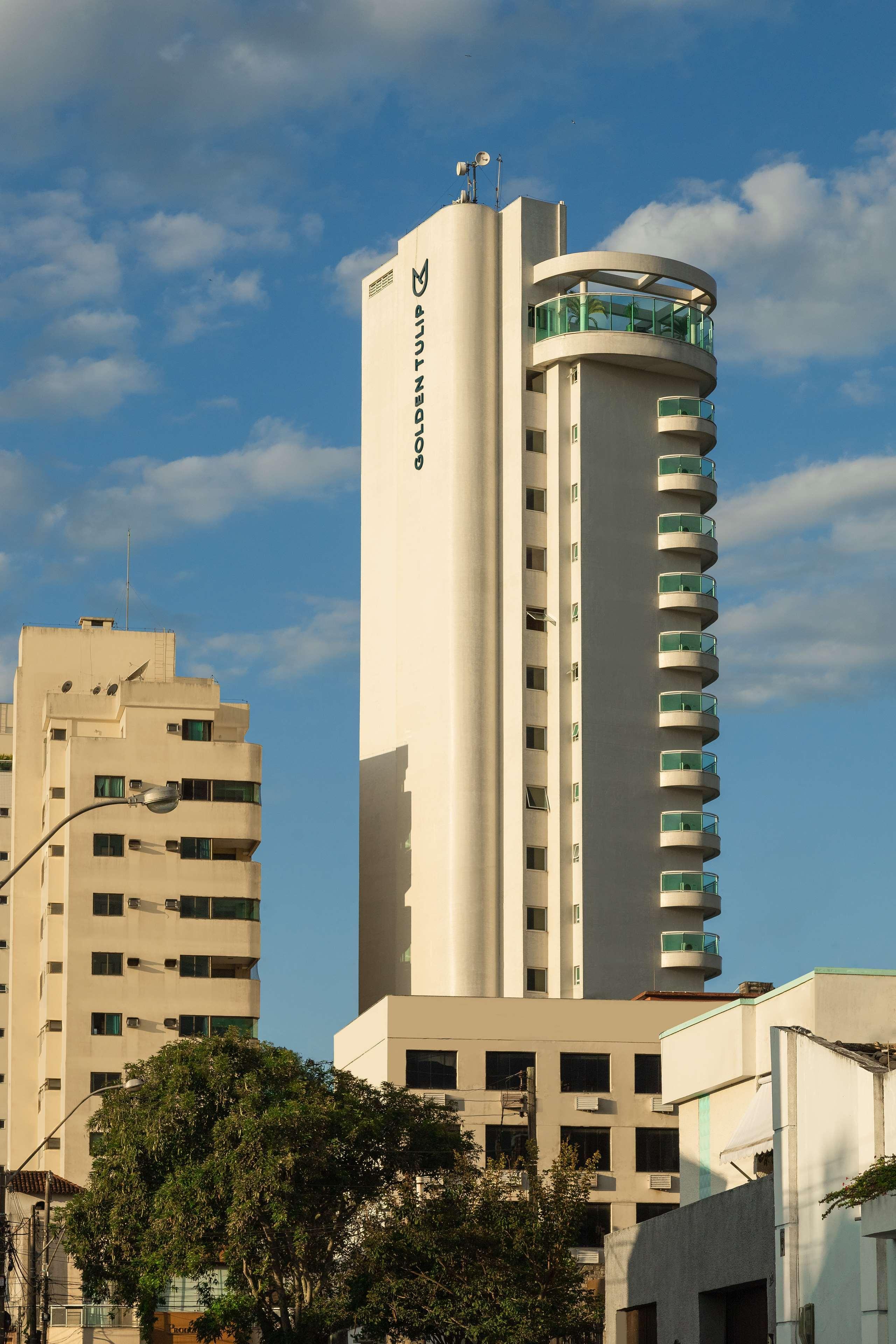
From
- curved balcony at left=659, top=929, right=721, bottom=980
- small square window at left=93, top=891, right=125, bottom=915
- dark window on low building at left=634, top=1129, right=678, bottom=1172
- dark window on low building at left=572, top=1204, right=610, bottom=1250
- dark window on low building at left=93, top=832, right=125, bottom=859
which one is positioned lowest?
dark window on low building at left=572, top=1204, right=610, bottom=1250

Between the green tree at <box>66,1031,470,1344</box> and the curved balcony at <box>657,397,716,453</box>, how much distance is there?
179 feet

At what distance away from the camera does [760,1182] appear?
4216cm

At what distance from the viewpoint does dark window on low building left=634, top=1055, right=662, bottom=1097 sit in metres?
86.6

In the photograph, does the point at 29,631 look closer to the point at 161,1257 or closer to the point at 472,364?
the point at 472,364

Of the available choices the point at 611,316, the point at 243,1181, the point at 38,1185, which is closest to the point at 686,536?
the point at 611,316

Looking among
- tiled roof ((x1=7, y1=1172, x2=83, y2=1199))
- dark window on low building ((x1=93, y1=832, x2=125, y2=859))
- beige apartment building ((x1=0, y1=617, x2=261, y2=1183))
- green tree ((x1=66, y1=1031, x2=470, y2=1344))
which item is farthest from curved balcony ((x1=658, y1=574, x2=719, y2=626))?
green tree ((x1=66, y1=1031, x2=470, y2=1344))

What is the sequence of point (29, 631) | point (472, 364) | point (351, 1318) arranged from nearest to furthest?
point (351, 1318) → point (472, 364) → point (29, 631)

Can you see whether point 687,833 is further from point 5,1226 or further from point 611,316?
point 5,1226

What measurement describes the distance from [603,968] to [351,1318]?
4596cm

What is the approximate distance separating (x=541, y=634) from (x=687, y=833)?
12.4m

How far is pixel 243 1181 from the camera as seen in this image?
185 ft

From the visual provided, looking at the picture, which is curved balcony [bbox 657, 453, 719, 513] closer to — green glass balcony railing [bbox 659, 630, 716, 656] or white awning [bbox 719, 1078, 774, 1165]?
green glass balcony railing [bbox 659, 630, 716, 656]

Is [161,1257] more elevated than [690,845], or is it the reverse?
[690,845]

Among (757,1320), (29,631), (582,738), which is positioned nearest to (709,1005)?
(582,738)
